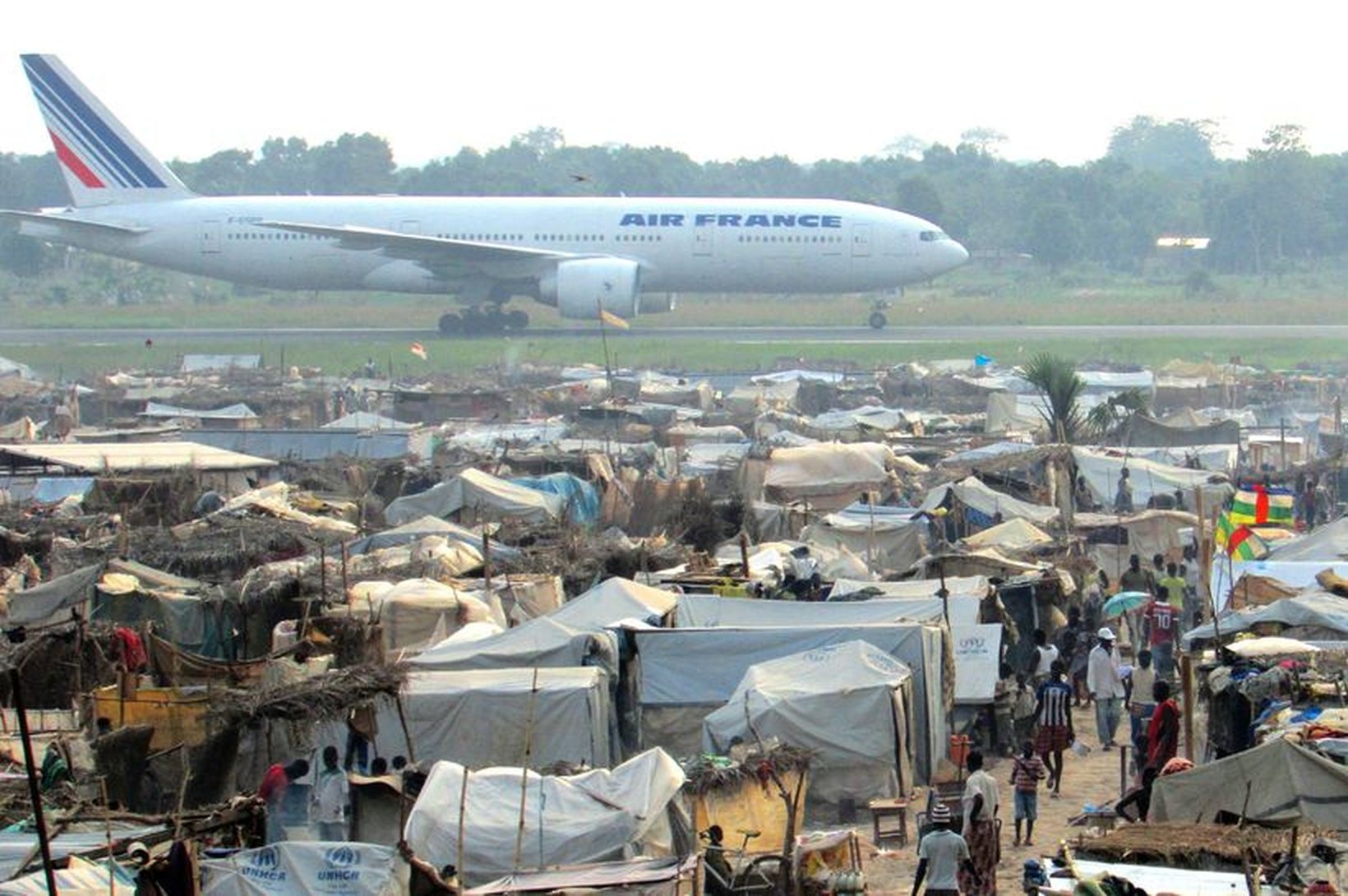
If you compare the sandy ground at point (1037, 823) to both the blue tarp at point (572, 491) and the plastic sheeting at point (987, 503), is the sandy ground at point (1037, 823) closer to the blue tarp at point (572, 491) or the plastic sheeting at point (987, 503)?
the plastic sheeting at point (987, 503)

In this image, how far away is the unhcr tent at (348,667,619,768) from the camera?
14.2 meters

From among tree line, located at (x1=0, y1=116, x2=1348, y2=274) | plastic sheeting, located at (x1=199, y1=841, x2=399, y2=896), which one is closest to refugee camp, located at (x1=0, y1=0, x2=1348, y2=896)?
plastic sheeting, located at (x1=199, y1=841, x2=399, y2=896)

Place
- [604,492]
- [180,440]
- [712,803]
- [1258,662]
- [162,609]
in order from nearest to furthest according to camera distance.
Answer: [712,803], [1258,662], [162,609], [604,492], [180,440]

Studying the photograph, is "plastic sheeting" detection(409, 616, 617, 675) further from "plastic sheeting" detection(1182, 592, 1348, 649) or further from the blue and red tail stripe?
the blue and red tail stripe

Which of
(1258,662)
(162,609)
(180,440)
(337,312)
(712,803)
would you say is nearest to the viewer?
(712,803)

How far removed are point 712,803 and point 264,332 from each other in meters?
48.1

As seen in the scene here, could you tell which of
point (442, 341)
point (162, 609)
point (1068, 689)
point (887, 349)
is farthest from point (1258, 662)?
point (442, 341)

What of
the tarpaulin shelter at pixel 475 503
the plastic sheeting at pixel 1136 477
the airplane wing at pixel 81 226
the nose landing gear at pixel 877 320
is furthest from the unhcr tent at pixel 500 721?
the airplane wing at pixel 81 226

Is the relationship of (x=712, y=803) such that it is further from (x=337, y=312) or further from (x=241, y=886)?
(x=337, y=312)

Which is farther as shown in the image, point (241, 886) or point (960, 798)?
point (960, 798)

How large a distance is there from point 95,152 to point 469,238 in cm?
1050

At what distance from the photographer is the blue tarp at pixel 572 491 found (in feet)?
82.8

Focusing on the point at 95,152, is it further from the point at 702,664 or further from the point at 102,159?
the point at 702,664

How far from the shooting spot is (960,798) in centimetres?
1303
